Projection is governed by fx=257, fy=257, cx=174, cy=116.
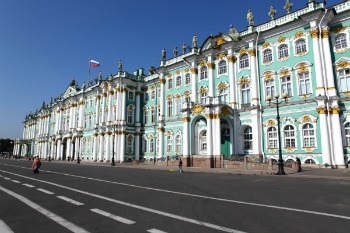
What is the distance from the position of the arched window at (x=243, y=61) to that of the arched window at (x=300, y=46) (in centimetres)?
613

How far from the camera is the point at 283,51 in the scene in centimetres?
3058

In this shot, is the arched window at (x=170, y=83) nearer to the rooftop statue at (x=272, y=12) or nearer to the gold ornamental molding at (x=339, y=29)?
the rooftop statue at (x=272, y=12)

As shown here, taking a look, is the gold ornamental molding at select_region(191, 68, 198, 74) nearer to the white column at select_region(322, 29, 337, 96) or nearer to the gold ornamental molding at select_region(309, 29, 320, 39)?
the gold ornamental molding at select_region(309, 29, 320, 39)

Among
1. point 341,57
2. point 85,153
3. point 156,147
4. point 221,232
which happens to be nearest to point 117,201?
point 221,232

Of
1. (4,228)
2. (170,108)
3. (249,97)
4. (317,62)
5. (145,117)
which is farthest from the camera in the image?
(145,117)

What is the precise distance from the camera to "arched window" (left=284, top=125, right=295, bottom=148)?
28.6 metres

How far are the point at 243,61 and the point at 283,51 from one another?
17.1ft

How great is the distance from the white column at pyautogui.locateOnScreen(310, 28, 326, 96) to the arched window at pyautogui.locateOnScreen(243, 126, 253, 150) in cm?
897

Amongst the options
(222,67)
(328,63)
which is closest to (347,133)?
(328,63)

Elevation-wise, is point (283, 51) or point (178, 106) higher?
point (283, 51)

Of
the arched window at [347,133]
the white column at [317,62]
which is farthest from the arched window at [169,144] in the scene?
the arched window at [347,133]

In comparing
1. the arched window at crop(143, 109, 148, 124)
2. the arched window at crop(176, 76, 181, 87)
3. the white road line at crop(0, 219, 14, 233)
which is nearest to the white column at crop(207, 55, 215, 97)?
the arched window at crop(176, 76, 181, 87)

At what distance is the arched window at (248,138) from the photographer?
106 ft

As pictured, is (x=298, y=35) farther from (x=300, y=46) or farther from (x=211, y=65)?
(x=211, y=65)
